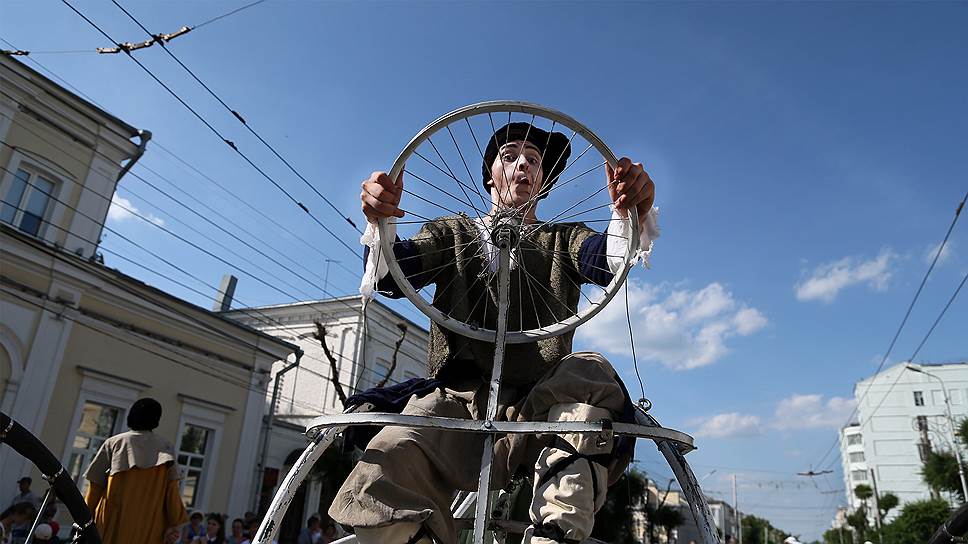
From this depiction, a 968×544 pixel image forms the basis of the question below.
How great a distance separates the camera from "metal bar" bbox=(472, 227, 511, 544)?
1.62m

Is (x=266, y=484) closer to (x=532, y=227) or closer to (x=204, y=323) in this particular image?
(x=204, y=323)

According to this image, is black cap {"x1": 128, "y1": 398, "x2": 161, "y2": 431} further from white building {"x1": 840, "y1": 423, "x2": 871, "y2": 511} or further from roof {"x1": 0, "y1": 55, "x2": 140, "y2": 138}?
white building {"x1": 840, "y1": 423, "x2": 871, "y2": 511}

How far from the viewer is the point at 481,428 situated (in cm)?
171

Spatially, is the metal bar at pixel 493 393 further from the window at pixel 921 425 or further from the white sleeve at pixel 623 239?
the window at pixel 921 425

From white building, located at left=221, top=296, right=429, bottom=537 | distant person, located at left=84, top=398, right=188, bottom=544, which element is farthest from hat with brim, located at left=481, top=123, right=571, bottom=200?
white building, located at left=221, top=296, right=429, bottom=537

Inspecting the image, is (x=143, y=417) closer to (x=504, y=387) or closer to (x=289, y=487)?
(x=289, y=487)

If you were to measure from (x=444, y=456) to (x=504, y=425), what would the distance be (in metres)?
0.40

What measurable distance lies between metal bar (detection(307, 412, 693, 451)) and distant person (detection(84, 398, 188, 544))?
309cm

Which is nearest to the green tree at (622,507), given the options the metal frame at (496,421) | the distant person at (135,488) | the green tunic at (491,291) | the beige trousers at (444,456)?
the distant person at (135,488)

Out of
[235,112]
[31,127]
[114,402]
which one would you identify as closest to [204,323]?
[114,402]

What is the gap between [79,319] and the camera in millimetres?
13742

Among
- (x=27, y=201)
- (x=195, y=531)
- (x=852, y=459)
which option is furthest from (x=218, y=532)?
(x=852, y=459)

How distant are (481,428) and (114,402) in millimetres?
15239

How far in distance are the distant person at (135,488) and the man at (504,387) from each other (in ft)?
9.39
